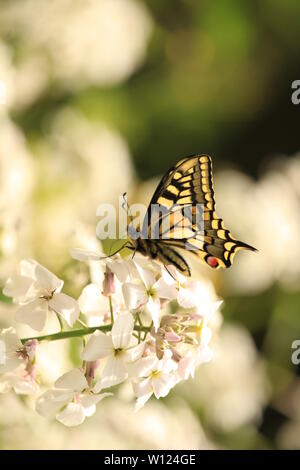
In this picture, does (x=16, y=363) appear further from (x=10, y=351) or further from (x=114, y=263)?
(x=114, y=263)

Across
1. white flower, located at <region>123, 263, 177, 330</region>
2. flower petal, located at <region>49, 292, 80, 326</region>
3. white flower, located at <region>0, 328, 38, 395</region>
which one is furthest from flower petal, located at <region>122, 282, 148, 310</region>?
white flower, located at <region>0, 328, 38, 395</region>

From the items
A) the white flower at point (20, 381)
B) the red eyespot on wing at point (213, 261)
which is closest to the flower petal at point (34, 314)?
the white flower at point (20, 381)

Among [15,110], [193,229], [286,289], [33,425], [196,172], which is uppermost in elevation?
[15,110]

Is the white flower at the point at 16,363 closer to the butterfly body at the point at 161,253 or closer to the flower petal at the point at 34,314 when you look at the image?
the flower petal at the point at 34,314

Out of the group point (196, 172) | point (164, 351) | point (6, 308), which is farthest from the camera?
point (6, 308)

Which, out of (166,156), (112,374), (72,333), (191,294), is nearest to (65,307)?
(72,333)

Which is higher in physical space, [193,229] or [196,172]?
[196,172]
